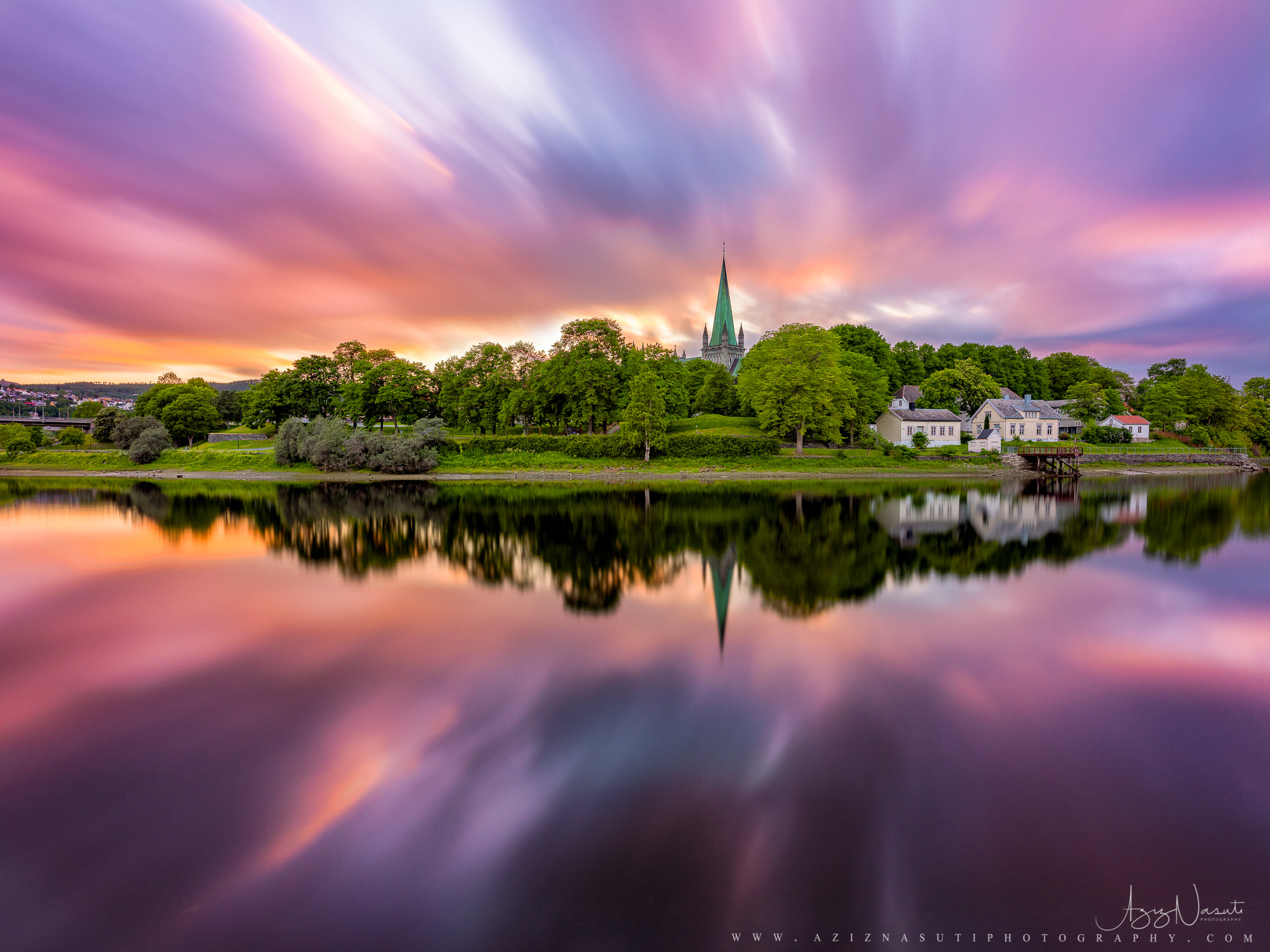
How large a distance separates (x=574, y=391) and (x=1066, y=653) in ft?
151

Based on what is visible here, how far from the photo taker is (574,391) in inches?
2069

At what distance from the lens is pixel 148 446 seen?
56.7 metres

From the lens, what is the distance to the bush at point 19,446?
205 feet

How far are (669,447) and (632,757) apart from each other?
4385 centimetres

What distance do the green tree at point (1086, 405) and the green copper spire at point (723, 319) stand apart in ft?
209

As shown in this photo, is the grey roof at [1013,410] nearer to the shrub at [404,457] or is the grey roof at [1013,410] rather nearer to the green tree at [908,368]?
the green tree at [908,368]

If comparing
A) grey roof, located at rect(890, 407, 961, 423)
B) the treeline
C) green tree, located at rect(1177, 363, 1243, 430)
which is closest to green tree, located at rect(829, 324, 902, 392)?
the treeline

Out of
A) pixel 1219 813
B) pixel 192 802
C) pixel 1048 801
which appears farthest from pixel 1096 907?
pixel 192 802

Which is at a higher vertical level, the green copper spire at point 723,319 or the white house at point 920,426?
the green copper spire at point 723,319

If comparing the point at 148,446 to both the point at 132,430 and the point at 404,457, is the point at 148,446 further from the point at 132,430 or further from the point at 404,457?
the point at 404,457

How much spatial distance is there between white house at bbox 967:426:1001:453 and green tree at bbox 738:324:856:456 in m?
13.8

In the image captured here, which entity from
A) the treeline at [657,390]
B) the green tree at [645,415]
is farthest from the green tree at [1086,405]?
the green tree at [645,415]

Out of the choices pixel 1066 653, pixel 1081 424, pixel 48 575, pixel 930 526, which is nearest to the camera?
pixel 1066 653

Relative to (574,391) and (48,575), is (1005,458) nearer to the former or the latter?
(574,391)
